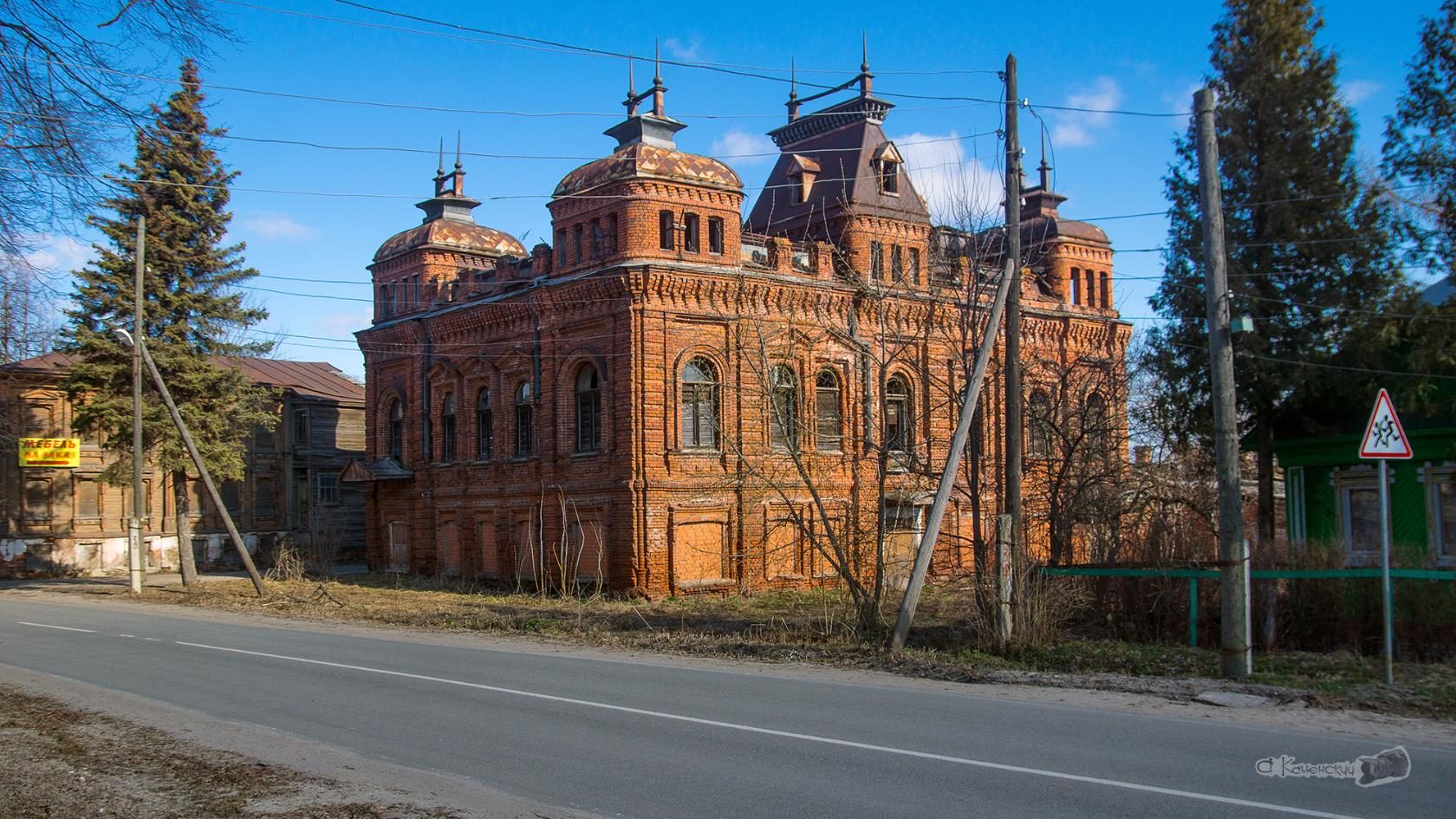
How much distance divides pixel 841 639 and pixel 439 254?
22.1 meters

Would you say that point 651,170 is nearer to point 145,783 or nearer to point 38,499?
point 145,783

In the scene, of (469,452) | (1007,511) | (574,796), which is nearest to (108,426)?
(469,452)

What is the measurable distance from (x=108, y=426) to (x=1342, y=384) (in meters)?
32.7

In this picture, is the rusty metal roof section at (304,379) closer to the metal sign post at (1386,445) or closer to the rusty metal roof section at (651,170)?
the rusty metal roof section at (651,170)

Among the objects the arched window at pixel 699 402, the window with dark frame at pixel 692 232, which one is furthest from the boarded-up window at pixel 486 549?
the window with dark frame at pixel 692 232

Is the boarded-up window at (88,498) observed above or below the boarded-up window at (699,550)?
above

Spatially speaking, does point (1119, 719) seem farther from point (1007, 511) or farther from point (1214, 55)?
point (1214, 55)

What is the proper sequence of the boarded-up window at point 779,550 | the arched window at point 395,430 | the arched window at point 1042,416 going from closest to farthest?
the arched window at point 1042,416 → the boarded-up window at point 779,550 → the arched window at point 395,430

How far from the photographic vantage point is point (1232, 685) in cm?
1290

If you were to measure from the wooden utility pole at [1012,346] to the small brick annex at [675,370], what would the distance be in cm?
677

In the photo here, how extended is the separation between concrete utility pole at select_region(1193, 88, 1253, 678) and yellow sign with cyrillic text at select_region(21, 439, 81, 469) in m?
39.2

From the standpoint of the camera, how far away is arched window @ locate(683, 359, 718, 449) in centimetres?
2788

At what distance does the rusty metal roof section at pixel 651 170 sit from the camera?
2681cm

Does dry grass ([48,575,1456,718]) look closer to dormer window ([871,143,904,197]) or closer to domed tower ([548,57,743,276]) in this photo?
domed tower ([548,57,743,276])
